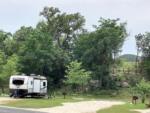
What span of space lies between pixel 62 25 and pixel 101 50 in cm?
1742

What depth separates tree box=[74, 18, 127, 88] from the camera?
93.8 meters

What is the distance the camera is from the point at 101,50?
94.6 m

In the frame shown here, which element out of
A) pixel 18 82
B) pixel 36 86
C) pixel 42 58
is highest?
pixel 42 58

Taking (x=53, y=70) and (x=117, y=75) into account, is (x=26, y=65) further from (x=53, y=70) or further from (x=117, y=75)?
(x=117, y=75)

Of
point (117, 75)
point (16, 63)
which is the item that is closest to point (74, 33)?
point (117, 75)

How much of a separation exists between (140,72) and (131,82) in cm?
417

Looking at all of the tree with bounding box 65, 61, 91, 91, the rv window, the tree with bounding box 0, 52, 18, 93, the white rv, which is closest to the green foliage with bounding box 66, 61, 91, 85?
the tree with bounding box 65, 61, 91, 91

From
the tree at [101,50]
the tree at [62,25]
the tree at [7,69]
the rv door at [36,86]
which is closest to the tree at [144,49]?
the tree at [101,50]

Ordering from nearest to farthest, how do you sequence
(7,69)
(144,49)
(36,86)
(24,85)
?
(24,85), (36,86), (7,69), (144,49)

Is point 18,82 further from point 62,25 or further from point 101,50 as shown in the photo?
point 62,25

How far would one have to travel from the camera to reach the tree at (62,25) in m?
109

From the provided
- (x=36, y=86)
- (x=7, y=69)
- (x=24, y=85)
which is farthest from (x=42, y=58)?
(x=24, y=85)

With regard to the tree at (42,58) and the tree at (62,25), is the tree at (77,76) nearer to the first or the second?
the tree at (42,58)

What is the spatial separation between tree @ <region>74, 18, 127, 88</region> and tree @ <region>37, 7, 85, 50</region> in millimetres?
11716
